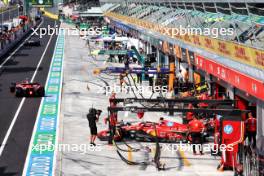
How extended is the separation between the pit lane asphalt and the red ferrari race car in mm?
3073

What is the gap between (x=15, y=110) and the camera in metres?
27.7

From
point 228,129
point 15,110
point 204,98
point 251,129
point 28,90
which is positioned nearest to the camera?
point 228,129

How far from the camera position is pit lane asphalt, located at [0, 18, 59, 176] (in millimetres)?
18748

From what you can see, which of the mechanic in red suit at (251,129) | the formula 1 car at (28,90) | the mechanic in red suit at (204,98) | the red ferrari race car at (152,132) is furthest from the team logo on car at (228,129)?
the formula 1 car at (28,90)

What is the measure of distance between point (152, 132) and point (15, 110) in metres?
8.98

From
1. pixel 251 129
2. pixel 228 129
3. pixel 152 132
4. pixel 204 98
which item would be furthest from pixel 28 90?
pixel 228 129

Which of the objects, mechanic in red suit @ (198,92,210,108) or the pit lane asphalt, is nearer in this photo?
the pit lane asphalt

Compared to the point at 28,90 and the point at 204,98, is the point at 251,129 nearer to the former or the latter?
the point at 204,98

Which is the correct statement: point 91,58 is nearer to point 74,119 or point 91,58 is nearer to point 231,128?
point 74,119

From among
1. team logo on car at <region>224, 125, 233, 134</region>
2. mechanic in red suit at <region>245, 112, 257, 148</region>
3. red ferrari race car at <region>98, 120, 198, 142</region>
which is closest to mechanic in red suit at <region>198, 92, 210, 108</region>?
red ferrari race car at <region>98, 120, 198, 142</region>

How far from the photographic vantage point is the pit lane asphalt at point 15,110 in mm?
18748

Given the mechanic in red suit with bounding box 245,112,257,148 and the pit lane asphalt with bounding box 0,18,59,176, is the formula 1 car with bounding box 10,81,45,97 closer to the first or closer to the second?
the pit lane asphalt with bounding box 0,18,59,176

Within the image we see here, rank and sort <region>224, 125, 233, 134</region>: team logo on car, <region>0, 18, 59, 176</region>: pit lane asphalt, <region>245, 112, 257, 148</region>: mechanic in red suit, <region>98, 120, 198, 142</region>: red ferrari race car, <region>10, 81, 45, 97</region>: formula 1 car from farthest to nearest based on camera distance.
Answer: <region>10, 81, 45, 97</region>: formula 1 car, <region>98, 120, 198, 142</region>: red ferrari race car, <region>245, 112, 257, 148</region>: mechanic in red suit, <region>0, 18, 59, 176</region>: pit lane asphalt, <region>224, 125, 233, 134</region>: team logo on car

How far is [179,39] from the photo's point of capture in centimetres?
3219
